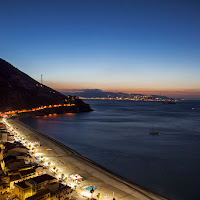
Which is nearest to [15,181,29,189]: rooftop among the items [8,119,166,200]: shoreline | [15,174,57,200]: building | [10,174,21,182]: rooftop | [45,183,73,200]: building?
[15,174,57,200]: building

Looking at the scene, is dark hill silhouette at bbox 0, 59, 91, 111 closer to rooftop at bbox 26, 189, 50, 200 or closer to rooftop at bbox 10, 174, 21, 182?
rooftop at bbox 10, 174, 21, 182

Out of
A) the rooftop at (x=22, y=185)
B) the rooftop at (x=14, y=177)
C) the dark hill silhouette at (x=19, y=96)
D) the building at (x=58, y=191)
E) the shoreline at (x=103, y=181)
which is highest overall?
the dark hill silhouette at (x=19, y=96)

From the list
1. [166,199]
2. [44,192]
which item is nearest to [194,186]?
[166,199]

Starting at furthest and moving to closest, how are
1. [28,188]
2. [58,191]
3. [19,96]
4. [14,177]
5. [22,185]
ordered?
[19,96]
[14,177]
[22,185]
[28,188]
[58,191]

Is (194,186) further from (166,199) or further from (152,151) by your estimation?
(152,151)

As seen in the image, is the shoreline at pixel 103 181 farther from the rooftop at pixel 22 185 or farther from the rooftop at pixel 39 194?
the rooftop at pixel 22 185

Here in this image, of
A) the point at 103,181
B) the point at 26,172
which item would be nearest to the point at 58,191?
the point at 26,172

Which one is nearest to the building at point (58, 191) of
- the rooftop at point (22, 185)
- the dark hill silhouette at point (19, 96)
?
the rooftop at point (22, 185)

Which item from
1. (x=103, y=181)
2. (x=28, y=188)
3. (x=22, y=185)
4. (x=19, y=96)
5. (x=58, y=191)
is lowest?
(x=103, y=181)

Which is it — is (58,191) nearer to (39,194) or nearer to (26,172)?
(39,194)

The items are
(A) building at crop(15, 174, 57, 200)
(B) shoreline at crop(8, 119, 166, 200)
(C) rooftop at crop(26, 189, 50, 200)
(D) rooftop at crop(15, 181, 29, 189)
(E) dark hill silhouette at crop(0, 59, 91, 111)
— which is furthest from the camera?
(E) dark hill silhouette at crop(0, 59, 91, 111)

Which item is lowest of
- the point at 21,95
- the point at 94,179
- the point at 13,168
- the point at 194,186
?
the point at 194,186
